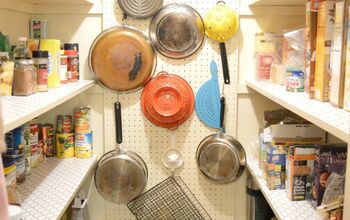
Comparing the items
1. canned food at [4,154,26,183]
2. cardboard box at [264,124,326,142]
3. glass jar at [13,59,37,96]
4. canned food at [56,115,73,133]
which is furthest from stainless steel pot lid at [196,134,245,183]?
glass jar at [13,59,37,96]

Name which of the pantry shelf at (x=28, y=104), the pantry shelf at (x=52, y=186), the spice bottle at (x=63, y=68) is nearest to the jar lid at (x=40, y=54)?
the pantry shelf at (x=28, y=104)

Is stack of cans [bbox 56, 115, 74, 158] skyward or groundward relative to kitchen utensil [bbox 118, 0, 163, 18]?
groundward

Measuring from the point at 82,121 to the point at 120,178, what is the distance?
13.4 inches

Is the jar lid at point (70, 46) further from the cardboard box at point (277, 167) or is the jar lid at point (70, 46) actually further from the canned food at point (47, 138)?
the cardboard box at point (277, 167)

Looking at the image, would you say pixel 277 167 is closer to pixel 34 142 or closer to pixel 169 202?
pixel 169 202

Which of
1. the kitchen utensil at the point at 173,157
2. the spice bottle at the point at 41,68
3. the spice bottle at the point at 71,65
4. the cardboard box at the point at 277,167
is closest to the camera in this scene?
the spice bottle at the point at 41,68

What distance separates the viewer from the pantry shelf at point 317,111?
95cm

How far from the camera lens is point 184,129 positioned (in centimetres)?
211

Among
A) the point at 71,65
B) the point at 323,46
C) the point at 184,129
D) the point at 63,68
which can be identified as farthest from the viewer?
the point at 184,129

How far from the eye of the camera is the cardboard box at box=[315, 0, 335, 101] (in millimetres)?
1255

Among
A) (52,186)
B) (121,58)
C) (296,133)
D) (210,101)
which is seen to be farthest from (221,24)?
(52,186)

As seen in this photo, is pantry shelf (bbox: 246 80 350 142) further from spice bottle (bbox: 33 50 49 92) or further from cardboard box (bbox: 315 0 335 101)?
spice bottle (bbox: 33 50 49 92)

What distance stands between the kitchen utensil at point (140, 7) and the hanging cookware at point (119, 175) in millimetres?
450

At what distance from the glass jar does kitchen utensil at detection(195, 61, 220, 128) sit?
35.9 inches
